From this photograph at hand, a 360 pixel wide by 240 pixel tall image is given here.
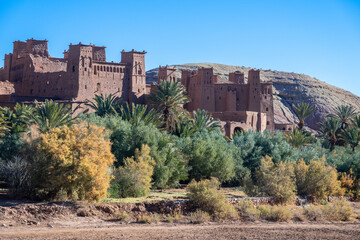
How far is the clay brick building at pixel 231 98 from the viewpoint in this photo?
57.5 m

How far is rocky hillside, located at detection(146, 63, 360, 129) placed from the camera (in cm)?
9475

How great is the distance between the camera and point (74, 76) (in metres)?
53.1

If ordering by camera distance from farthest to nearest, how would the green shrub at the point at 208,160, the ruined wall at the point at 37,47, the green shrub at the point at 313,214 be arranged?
the ruined wall at the point at 37,47
the green shrub at the point at 208,160
the green shrub at the point at 313,214

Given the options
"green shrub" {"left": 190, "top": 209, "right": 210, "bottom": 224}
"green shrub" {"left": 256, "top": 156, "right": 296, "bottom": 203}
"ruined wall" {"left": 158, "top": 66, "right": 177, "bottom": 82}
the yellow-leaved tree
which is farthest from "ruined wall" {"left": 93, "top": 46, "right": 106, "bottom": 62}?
"green shrub" {"left": 190, "top": 209, "right": 210, "bottom": 224}

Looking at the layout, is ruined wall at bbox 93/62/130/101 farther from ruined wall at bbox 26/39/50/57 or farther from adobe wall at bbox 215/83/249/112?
adobe wall at bbox 215/83/249/112

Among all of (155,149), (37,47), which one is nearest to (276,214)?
(155,149)

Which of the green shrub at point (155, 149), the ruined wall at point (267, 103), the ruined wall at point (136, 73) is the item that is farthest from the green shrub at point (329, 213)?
the ruined wall at point (267, 103)

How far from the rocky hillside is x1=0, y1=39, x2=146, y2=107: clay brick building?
33068 mm

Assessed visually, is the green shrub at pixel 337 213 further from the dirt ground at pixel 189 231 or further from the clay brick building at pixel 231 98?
the clay brick building at pixel 231 98

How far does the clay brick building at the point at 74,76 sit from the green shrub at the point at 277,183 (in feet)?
93.8

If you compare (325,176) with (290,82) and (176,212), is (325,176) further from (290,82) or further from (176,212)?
(290,82)

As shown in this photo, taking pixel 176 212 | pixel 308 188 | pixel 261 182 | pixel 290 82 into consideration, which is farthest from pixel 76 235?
pixel 290 82

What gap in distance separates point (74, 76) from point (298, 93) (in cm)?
6348

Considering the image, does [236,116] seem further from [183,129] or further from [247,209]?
[247,209]
